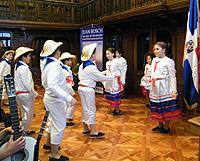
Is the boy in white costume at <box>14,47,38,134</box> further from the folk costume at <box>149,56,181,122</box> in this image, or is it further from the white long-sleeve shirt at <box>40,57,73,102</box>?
the folk costume at <box>149,56,181,122</box>

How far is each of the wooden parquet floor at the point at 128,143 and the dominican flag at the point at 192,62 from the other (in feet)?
3.79

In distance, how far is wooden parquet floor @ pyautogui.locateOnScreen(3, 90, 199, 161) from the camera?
3309mm

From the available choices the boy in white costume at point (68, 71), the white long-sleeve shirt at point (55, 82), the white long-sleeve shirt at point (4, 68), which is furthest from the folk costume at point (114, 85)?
the white long-sleeve shirt at point (55, 82)

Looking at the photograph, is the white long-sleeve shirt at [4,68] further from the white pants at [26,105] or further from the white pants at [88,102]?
the white pants at [88,102]

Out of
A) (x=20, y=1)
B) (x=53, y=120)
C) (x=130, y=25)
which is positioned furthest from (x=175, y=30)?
(x=20, y=1)

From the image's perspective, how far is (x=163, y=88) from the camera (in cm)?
401

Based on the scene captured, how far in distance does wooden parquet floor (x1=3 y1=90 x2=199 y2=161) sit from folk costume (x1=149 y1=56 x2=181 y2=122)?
0.36 meters

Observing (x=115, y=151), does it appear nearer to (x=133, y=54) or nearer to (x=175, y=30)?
(x=175, y=30)

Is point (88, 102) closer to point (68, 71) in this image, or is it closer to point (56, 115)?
point (56, 115)

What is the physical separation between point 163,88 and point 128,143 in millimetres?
1013

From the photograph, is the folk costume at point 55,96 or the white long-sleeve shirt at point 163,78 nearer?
the folk costume at point 55,96

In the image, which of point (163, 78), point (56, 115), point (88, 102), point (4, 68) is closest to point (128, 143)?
point (88, 102)

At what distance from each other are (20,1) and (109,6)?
3188 millimetres

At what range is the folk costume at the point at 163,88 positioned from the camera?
3939 millimetres
